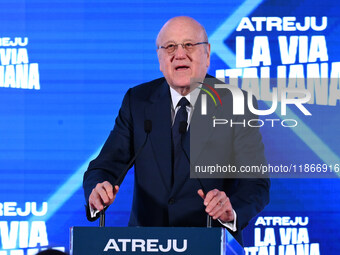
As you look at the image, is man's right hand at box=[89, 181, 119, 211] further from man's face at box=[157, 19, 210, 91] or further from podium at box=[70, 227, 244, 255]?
man's face at box=[157, 19, 210, 91]

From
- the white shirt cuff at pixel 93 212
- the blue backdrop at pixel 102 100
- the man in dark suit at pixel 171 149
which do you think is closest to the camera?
the white shirt cuff at pixel 93 212

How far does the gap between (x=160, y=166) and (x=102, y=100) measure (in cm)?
113

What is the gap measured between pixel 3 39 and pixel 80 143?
2.71 ft

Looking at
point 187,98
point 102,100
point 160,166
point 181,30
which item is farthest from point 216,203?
point 102,100

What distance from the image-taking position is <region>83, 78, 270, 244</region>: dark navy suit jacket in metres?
2.82

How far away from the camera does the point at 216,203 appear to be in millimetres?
2113

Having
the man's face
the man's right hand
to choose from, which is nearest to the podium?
the man's right hand

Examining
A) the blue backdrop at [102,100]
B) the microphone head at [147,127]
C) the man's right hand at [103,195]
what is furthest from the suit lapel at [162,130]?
the blue backdrop at [102,100]

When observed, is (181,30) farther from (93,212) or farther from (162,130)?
(93,212)

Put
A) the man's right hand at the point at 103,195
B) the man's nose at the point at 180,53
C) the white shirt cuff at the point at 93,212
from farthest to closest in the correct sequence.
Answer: the man's nose at the point at 180,53, the white shirt cuff at the point at 93,212, the man's right hand at the point at 103,195

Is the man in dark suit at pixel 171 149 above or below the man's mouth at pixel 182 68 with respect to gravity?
below

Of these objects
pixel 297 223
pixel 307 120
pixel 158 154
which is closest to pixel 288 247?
pixel 297 223

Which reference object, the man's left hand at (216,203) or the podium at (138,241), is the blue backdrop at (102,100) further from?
the podium at (138,241)

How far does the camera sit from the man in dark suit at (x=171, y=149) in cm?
282
